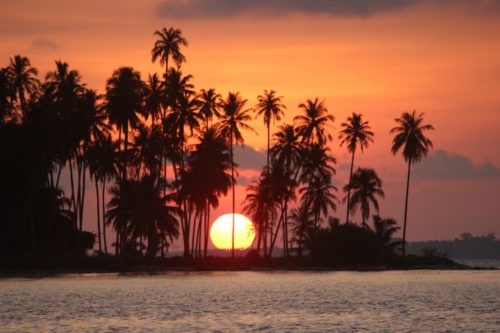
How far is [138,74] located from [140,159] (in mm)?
12200

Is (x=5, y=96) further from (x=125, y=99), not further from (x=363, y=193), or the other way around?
(x=363, y=193)

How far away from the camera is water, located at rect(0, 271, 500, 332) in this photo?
47.8m

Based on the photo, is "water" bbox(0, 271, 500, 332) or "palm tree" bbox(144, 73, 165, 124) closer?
"water" bbox(0, 271, 500, 332)

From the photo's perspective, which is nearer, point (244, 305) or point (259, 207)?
point (244, 305)

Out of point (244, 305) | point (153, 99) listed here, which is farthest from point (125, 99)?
point (244, 305)

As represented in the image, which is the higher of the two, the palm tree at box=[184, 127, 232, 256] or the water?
the palm tree at box=[184, 127, 232, 256]

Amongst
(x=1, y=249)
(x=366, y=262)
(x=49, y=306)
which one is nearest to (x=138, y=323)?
(x=49, y=306)

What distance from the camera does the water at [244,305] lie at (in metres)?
47.8

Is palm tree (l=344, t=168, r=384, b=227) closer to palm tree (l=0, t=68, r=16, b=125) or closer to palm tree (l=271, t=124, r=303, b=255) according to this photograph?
palm tree (l=271, t=124, r=303, b=255)

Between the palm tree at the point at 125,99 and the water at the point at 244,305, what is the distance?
2021 cm

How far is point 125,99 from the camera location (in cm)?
10144

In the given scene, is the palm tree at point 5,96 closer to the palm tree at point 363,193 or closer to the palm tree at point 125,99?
the palm tree at point 125,99

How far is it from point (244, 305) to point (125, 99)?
46.0 metres

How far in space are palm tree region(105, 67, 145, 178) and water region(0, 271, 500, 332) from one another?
20214 mm
